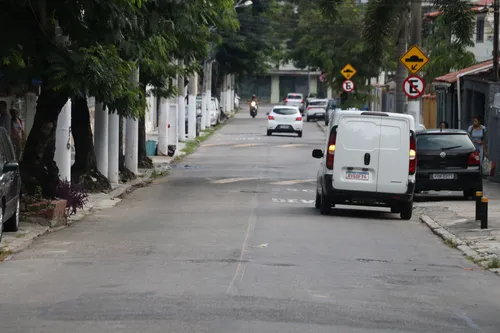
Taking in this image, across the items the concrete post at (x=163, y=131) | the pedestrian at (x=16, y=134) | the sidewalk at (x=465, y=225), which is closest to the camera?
the sidewalk at (x=465, y=225)

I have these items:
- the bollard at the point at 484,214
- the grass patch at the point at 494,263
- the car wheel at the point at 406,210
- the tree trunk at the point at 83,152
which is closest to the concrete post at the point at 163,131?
the tree trunk at the point at 83,152

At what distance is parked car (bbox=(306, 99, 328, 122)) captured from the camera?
274 ft

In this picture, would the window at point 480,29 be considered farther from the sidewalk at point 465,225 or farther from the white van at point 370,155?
the white van at point 370,155

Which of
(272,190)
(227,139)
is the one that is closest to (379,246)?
(272,190)

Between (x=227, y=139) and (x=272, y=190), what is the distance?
2806 cm

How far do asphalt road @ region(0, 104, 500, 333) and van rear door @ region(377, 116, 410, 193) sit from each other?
76 centimetres

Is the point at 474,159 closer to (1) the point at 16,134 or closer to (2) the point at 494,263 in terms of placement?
(2) the point at 494,263

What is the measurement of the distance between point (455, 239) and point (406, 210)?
3.33m

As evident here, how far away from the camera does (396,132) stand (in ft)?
69.8

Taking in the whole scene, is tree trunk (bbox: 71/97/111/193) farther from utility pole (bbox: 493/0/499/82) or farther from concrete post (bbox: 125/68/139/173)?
utility pole (bbox: 493/0/499/82)

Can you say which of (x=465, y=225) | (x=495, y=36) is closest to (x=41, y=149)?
(x=465, y=225)

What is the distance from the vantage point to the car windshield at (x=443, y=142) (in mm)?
25764

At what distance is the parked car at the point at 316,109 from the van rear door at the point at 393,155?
62292 millimetres

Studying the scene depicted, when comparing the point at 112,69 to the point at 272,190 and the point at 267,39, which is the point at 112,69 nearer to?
the point at 272,190
